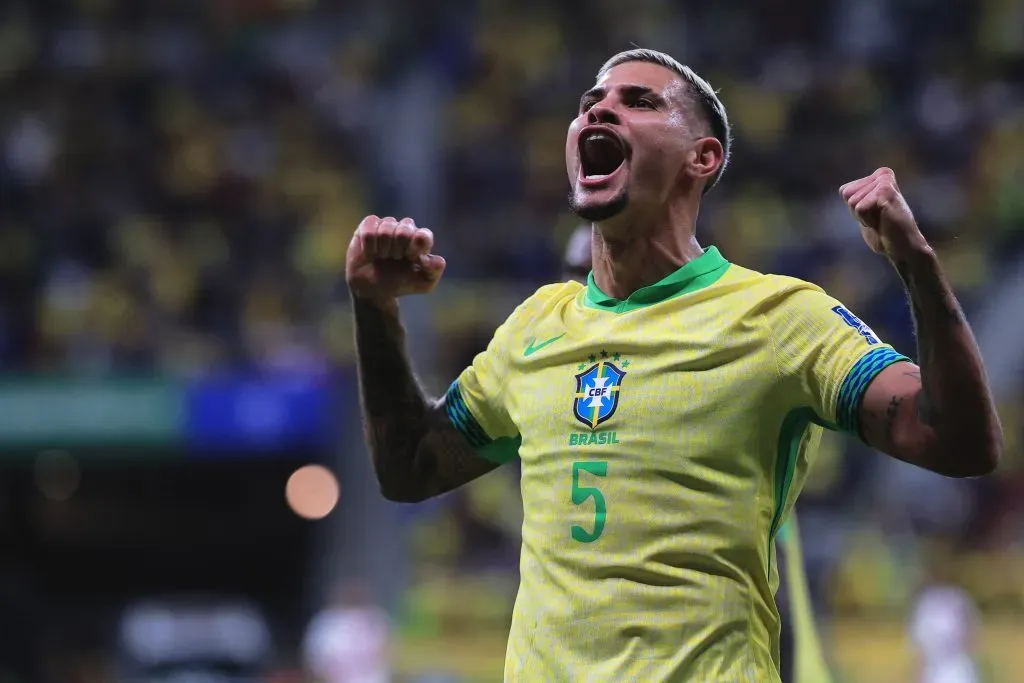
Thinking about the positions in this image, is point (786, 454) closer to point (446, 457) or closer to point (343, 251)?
point (446, 457)

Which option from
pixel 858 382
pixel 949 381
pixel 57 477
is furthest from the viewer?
pixel 57 477

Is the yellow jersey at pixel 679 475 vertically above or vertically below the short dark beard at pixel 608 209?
below

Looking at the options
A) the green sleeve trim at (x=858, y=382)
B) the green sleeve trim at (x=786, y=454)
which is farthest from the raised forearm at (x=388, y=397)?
the green sleeve trim at (x=858, y=382)

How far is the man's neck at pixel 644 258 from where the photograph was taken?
10.1 feet

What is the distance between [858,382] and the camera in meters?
2.69

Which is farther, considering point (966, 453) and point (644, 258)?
point (644, 258)

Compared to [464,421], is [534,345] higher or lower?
higher

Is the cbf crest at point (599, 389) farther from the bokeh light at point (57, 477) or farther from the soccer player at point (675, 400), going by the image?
the bokeh light at point (57, 477)

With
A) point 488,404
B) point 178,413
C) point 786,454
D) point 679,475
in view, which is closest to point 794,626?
point 488,404

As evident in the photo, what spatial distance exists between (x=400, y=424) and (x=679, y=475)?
2.58 ft

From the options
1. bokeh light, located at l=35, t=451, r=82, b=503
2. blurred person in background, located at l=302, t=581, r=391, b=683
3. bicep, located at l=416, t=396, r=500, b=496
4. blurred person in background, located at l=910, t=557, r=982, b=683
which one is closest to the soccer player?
bicep, located at l=416, t=396, r=500, b=496

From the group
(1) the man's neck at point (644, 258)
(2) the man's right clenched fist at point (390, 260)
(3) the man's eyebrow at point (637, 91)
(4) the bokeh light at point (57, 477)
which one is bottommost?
(1) the man's neck at point (644, 258)

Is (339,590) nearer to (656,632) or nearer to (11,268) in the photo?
(11,268)

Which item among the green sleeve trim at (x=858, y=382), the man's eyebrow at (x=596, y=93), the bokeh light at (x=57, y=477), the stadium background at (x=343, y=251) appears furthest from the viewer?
the bokeh light at (x=57, y=477)
